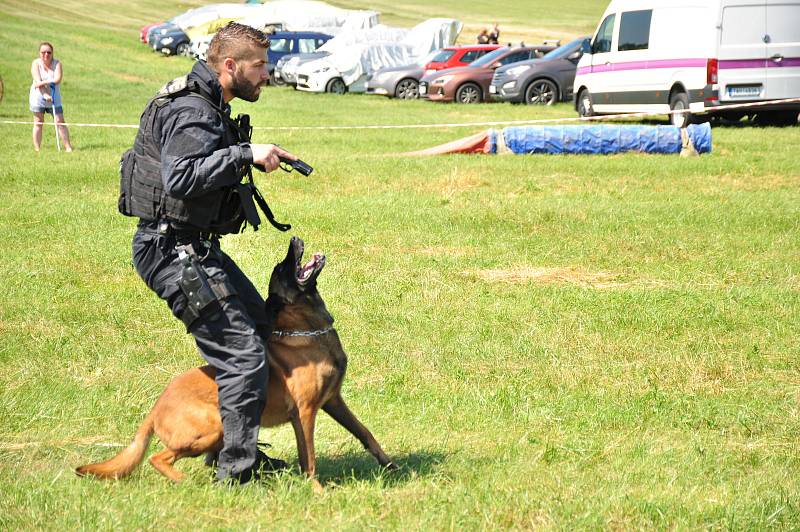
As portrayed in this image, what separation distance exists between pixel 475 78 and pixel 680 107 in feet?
30.3

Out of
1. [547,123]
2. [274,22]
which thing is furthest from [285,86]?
[547,123]

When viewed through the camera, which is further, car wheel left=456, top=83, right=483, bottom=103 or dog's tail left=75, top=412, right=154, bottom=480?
car wheel left=456, top=83, right=483, bottom=103

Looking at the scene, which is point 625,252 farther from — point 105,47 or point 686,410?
point 105,47

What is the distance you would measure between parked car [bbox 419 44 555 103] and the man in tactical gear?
76.1 feet

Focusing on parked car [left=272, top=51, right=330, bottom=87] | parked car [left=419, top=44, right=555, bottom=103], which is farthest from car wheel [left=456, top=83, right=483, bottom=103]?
parked car [left=272, top=51, right=330, bottom=87]

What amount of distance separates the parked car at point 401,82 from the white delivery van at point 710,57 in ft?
33.8

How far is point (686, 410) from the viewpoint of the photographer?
5676 millimetres

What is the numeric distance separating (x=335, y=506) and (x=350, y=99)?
84.1 feet

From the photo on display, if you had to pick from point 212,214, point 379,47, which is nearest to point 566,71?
point 379,47

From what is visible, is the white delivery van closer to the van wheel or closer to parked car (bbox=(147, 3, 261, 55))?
the van wheel

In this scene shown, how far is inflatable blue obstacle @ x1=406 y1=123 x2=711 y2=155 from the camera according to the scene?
14938 mm

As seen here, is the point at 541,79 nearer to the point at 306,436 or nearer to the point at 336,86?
the point at 336,86

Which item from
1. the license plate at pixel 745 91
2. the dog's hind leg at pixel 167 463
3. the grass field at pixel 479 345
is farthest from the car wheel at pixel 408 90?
the dog's hind leg at pixel 167 463

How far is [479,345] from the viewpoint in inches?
269
